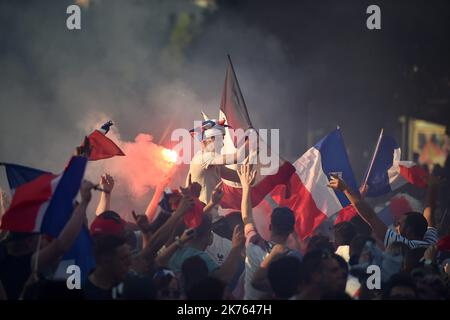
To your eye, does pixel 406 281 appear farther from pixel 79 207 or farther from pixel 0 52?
pixel 0 52

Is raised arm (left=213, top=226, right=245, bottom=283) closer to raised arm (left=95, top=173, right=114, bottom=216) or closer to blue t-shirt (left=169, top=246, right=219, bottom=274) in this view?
blue t-shirt (left=169, top=246, right=219, bottom=274)

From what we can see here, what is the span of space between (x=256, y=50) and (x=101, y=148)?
34.8 feet

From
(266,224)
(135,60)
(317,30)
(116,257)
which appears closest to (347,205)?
(266,224)

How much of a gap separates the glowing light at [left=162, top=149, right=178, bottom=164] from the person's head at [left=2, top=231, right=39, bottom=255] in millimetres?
2859

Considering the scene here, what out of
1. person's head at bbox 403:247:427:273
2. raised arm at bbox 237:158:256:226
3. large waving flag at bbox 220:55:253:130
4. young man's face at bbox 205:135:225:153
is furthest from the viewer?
large waving flag at bbox 220:55:253:130

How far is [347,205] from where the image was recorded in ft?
21.0

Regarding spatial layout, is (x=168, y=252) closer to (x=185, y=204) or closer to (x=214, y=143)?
(x=185, y=204)

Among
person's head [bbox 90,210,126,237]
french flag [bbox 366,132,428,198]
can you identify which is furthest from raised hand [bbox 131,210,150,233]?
french flag [bbox 366,132,428,198]

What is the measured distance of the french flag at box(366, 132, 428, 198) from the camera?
6797 millimetres

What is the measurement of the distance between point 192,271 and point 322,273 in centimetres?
75

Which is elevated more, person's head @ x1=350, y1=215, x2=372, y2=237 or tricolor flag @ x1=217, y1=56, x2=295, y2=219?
tricolor flag @ x1=217, y1=56, x2=295, y2=219

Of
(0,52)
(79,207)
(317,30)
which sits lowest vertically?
(79,207)

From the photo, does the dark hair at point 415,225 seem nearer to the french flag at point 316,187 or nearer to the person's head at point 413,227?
the person's head at point 413,227

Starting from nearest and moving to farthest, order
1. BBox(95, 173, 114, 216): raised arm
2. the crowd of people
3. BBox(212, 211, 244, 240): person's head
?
1. the crowd of people
2. BBox(95, 173, 114, 216): raised arm
3. BBox(212, 211, 244, 240): person's head
